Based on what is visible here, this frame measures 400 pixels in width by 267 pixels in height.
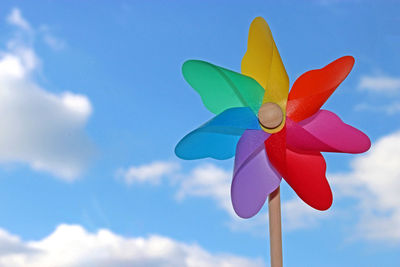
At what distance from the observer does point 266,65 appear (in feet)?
12.0

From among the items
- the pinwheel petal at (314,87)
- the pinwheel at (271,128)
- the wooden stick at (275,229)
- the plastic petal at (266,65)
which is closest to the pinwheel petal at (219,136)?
the pinwheel at (271,128)

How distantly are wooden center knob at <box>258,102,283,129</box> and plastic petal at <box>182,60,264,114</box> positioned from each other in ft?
0.22

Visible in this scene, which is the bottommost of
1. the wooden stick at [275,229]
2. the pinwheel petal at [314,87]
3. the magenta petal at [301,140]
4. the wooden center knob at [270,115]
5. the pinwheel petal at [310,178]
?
the wooden stick at [275,229]

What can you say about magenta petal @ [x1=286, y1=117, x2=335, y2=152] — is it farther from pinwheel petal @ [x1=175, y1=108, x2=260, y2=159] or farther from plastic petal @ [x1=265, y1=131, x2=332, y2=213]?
pinwheel petal @ [x1=175, y1=108, x2=260, y2=159]

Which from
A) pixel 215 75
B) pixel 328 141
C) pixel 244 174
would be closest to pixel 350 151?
pixel 328 141

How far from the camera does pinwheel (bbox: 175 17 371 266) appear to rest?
11.6 ft

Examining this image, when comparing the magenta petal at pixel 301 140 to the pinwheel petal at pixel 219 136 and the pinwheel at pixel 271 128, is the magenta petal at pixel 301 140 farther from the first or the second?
the pinwheel petal at pixel 219 136

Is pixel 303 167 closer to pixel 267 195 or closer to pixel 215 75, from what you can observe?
pixel 267 195

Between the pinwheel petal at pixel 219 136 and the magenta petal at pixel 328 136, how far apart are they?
282 millimetres

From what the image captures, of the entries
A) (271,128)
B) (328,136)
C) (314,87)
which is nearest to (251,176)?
(271,128)

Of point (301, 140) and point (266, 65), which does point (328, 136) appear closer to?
point (301, 140)

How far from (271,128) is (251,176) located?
316 millimetres

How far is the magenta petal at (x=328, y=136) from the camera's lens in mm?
3471

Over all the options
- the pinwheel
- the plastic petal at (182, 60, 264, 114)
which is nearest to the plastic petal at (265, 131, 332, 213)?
the pinwheel
